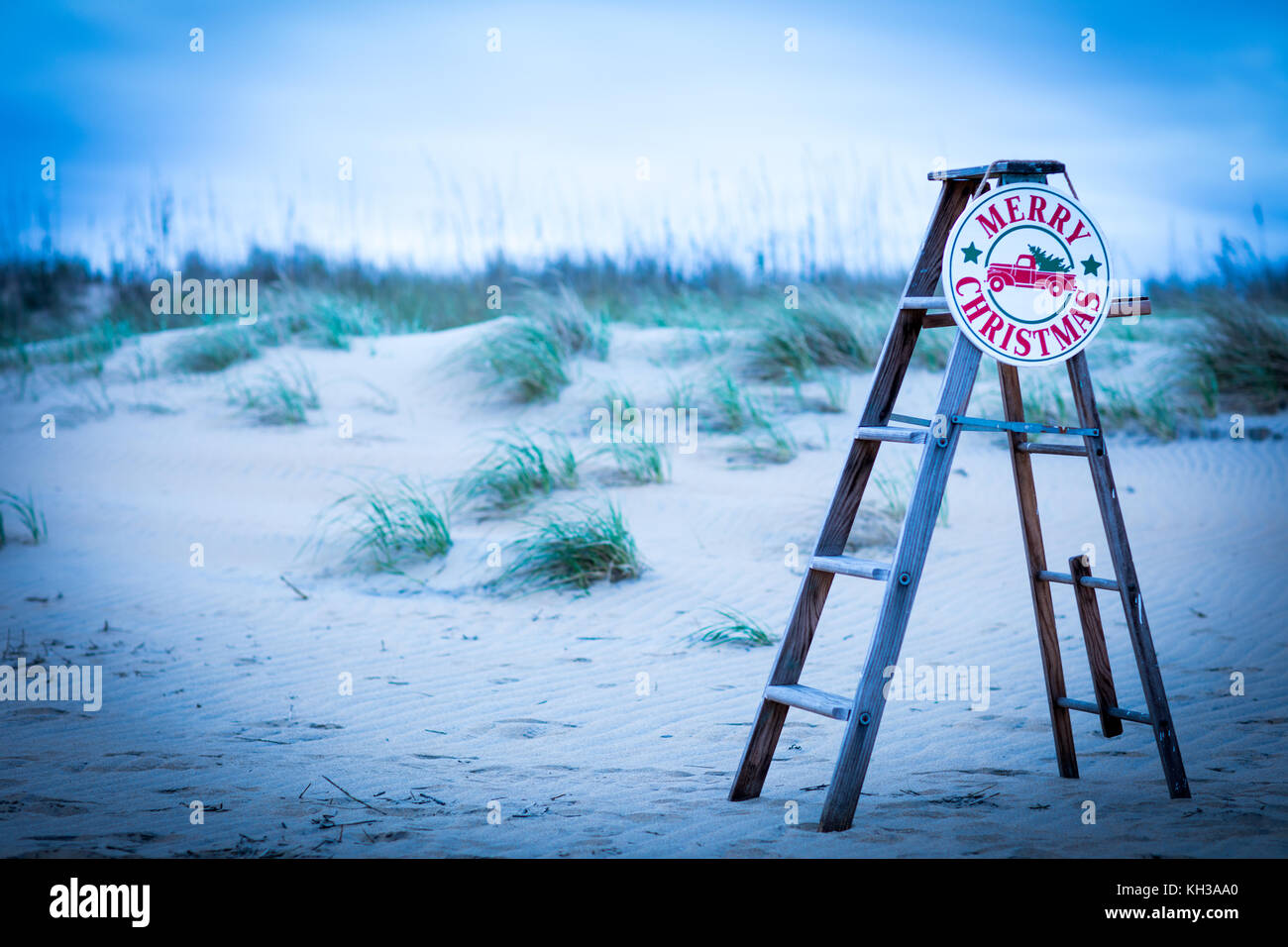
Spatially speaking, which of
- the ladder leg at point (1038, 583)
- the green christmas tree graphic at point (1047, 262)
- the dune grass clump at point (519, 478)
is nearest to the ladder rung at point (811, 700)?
the ladder leg at point (1038, 583)

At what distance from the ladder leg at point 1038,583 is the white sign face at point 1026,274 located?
0.40 m

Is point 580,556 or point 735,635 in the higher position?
point 580,556

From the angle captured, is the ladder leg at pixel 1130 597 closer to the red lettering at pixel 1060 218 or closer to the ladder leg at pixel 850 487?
the red lettering at pixel 1060 218

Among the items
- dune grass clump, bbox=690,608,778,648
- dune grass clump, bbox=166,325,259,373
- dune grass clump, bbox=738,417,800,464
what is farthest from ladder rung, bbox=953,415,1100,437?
dune grass clump, bbox=166,325,259,373

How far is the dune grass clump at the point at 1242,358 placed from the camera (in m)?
9.65

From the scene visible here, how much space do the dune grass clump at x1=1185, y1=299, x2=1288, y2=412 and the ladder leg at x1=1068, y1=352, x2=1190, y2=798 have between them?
7472 mm

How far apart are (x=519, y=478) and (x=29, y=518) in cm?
370

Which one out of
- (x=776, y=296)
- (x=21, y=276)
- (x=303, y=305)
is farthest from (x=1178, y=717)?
(x=21, y=276)

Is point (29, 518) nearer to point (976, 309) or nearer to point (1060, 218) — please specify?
point (976, 309)

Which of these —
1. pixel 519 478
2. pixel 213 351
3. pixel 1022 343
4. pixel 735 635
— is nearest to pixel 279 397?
pixel 213 351

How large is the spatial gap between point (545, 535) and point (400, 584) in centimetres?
101

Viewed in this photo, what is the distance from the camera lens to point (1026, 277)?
10.2ft

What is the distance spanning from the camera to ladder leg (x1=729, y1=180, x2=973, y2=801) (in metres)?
3.31
